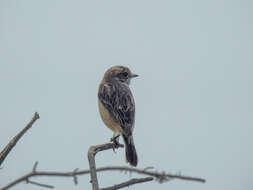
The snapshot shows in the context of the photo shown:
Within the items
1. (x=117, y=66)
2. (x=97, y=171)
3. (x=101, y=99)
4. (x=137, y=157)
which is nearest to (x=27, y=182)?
(x=97, y=171)

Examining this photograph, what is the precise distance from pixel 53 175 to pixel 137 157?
15.1 ft

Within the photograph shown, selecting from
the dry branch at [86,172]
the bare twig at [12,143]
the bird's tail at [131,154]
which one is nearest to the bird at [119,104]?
the bird's tail at [131,154]

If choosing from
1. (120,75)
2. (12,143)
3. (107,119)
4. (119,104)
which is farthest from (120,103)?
(12,143)

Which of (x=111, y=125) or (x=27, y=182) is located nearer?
(x=27, y=182)

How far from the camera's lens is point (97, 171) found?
1967mm

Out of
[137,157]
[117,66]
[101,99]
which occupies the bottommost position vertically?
[137,157]

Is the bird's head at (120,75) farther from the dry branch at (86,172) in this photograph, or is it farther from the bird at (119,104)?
the dry branch at (86,172)

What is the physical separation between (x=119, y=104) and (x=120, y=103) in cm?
5

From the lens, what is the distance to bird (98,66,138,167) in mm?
7367

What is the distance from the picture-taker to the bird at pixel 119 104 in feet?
24.2

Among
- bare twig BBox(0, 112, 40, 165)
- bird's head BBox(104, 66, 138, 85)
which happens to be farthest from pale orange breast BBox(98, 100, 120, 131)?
bare twig BBox(0, 112, 40, 165)

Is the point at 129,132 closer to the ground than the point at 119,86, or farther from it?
closer to the ground

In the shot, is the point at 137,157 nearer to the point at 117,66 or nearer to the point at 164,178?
the point at 117,66

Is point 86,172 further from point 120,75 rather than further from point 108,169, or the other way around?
point 120,75
